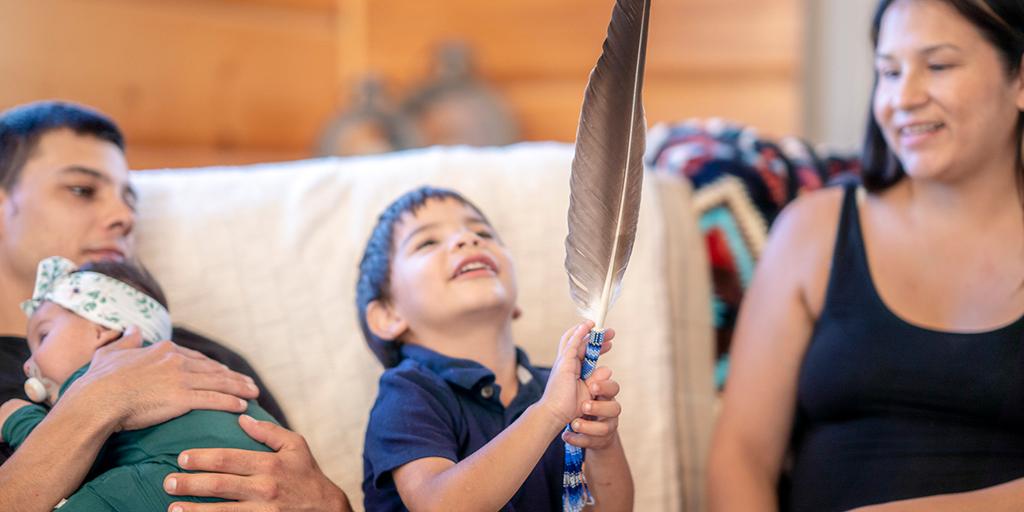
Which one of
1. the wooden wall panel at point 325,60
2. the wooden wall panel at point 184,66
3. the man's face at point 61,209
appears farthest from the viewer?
the wooden wall panel at point 325,60

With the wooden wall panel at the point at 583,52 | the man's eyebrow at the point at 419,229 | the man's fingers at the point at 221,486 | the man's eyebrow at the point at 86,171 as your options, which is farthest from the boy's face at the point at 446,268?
the wooden wall panel at the point at 583,52

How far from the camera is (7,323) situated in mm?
1349

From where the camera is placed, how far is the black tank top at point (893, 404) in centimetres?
142

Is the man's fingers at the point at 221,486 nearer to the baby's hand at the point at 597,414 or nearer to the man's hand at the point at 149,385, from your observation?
the man's hand at the point at 149,385

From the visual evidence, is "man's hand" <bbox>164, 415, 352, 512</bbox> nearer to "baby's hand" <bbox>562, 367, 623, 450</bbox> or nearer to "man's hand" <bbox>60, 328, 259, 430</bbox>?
"man's hand" <bbox>60, 328, 259, 430</bbox>

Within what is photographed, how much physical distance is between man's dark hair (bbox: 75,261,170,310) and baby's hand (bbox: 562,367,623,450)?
22.7 inches

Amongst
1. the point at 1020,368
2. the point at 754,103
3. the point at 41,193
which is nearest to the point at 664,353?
the point at 1020,368

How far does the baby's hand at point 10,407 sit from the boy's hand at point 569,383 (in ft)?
2.06

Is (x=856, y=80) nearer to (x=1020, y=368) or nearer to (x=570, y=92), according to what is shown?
(x=570, y=92)

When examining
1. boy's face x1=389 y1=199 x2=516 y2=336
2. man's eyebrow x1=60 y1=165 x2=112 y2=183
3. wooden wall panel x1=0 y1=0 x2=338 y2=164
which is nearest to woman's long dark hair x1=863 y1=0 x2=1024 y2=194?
boy's face x1=389 y1=199 x2=516 y2=336

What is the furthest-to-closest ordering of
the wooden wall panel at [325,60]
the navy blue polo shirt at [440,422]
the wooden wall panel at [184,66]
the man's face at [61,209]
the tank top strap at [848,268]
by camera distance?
the wooden wall panel at [325,60] < the wooden wall panel at [184,66] < the tank top strap at [848,268] < the man's face at [61,209] < the navy blue polo shirt at [440,422]

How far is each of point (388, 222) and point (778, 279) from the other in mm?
630

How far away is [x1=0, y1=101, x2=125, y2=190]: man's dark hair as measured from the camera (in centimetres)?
136

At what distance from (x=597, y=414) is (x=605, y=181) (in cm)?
25
